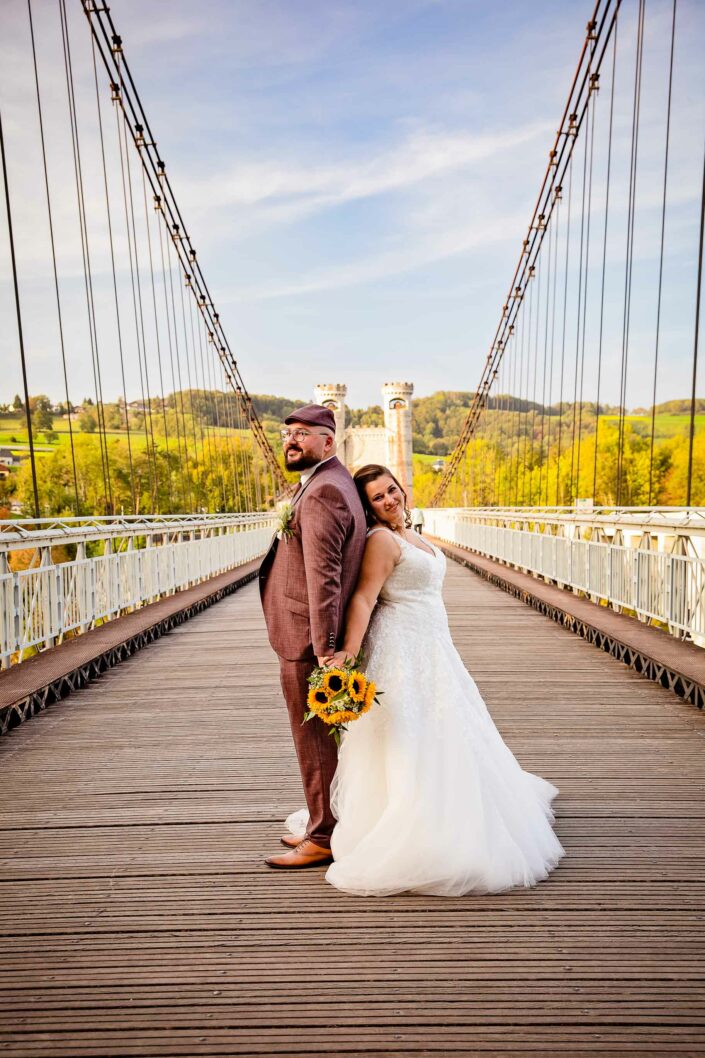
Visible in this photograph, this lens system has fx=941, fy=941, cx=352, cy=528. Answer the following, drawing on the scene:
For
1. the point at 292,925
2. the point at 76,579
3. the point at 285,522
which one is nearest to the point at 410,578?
the point at 285,522

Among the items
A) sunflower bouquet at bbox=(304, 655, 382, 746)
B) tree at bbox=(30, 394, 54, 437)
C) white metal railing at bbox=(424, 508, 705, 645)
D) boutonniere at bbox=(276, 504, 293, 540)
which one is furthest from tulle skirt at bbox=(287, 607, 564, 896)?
tree at bbox=(30, 394, 54, 437)

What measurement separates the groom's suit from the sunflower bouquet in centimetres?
10

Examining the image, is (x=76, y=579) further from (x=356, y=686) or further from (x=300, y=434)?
(x=356, y=686)

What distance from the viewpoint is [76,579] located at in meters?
7.07

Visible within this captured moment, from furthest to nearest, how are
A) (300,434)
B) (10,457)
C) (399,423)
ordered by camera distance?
(399,423) < (10,457) < (300,434)

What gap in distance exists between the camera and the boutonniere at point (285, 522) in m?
2.69

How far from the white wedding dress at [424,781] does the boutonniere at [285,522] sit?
361mm

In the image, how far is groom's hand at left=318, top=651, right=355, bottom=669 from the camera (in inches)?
102

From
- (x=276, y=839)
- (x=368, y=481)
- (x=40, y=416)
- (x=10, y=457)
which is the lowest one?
(x=10, y=457)

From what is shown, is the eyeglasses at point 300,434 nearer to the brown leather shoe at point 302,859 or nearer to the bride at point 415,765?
the bride at point 415,765

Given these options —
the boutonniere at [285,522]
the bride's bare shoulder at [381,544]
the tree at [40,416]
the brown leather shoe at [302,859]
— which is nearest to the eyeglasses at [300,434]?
the boutonniere at [285,522]

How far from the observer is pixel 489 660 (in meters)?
6.81

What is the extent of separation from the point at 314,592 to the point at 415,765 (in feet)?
1.91

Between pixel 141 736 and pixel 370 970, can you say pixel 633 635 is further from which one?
pixel 370 970
